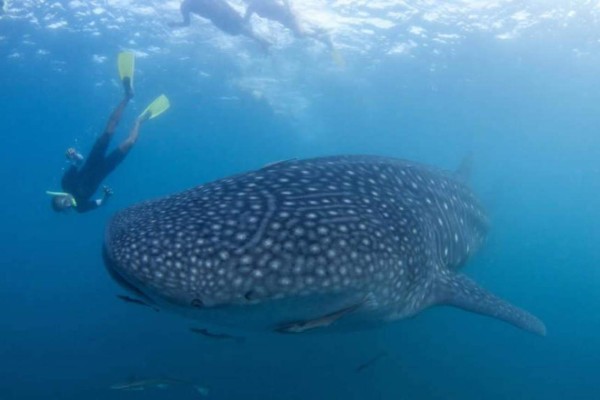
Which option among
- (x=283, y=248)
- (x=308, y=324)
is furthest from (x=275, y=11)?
(x=308, y=324)

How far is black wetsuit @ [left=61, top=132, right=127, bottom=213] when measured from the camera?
13445 millimetres

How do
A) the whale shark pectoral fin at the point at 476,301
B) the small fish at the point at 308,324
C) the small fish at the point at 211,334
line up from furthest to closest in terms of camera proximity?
the whale shark pectoral fin at the point at 476,301, the small fish at the point at 211,334, the small fish at the point at 308,324

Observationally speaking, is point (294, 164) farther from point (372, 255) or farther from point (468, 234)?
point (468, 234)

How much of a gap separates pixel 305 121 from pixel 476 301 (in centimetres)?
5719

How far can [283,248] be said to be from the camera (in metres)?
3.92

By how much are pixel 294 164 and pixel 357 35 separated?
24812mm

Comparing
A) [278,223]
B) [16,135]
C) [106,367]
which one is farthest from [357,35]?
[16,135]

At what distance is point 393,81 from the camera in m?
38.0

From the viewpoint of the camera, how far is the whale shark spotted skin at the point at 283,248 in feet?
12.0

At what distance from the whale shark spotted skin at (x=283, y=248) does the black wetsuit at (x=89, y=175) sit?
9696mm

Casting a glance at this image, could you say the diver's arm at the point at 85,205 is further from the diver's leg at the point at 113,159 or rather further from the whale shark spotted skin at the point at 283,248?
the whale shark spotted skin at the point at 283,248

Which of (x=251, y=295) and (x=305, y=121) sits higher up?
(x=251, y=295)

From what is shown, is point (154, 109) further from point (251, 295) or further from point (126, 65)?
point (251, 295)

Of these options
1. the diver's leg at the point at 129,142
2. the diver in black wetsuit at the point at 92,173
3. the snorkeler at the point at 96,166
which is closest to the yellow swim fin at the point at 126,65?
the snorkeler at the point at 96,166
